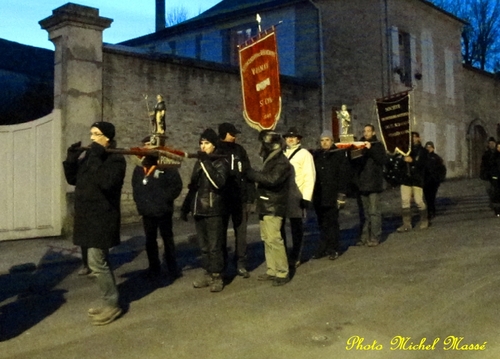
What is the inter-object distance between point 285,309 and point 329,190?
260 centimetres

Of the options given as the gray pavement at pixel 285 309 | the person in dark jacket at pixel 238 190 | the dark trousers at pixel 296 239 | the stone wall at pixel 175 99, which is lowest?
the gray pavement at pixel 285 309

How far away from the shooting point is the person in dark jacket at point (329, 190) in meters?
8.34

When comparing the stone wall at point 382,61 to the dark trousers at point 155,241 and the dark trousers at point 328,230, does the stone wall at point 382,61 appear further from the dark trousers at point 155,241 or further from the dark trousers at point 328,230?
the dark trousers at point 155,241

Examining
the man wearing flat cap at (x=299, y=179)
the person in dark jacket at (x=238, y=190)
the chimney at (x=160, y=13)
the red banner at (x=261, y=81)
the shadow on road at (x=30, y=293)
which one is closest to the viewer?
the shadow on road at (x=30, y=293)

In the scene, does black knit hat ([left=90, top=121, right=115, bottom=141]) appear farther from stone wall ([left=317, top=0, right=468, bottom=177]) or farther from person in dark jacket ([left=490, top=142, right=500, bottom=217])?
stone wall ([left=317, top=0, right=468, bottom=177])

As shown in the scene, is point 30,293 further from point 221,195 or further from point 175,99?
point 175,99

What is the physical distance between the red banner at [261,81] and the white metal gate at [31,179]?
163 inches

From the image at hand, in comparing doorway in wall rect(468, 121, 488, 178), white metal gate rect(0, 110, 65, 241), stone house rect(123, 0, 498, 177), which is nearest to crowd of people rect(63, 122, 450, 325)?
white metal gate rect(0, 110, 65, 241)

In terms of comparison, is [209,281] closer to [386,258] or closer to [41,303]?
[41,303]

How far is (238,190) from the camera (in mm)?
7285

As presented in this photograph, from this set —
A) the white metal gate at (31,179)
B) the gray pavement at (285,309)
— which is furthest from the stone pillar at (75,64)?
the gray pavement at (285,309)

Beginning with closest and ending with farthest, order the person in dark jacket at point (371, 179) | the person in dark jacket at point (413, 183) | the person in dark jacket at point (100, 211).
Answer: the person in dark jacket at point (100, 211) → the person in dark jacket at point (371, 179) → the person in dark jacket at point (413, 183)

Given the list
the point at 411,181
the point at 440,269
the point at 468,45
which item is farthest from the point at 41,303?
the point at 468,45

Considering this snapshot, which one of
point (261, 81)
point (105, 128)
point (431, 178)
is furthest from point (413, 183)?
point (105, 128)
